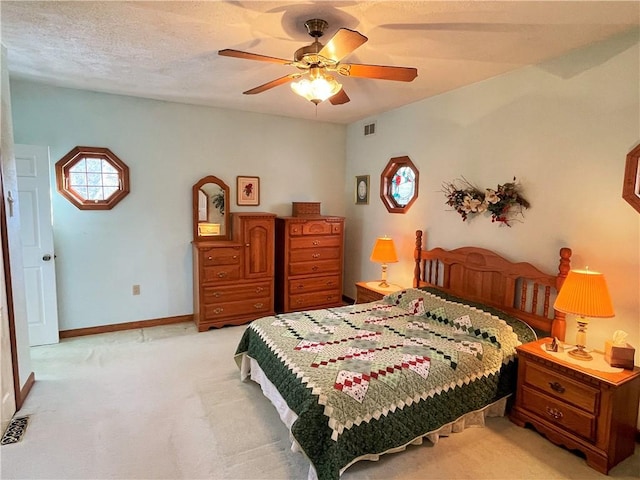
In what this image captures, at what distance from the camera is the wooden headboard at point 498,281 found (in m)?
2.75

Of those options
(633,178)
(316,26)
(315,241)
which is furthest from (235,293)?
(633,178)

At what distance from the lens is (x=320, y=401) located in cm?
197

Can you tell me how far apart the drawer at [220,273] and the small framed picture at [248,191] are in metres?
0.90

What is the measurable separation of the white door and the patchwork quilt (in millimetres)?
2196

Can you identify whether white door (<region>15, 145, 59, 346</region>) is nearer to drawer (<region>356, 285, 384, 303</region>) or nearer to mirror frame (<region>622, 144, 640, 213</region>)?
drawer (<region>356, 285, 384, 303</region>)

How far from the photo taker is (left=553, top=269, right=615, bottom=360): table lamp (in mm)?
2160

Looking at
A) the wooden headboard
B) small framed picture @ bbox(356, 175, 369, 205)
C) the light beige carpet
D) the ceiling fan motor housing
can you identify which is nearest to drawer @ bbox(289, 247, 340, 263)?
small framed picture @ bbox(356, 175, 369, 205)

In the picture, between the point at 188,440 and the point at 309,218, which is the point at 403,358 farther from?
the point at 309,218

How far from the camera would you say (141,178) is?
4.16 metres

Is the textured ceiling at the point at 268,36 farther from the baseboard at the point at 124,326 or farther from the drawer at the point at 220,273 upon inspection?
the baseboard at the point at 124,326

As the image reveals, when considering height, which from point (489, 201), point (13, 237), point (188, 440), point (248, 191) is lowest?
point (188, 440)

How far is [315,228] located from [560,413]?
3132 millimetres

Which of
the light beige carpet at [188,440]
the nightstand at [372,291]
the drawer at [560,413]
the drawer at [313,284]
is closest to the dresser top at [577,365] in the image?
the drawer at [560,413]

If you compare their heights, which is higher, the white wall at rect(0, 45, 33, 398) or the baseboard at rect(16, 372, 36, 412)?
the white wall at rect(0, 45, 33, 398)
